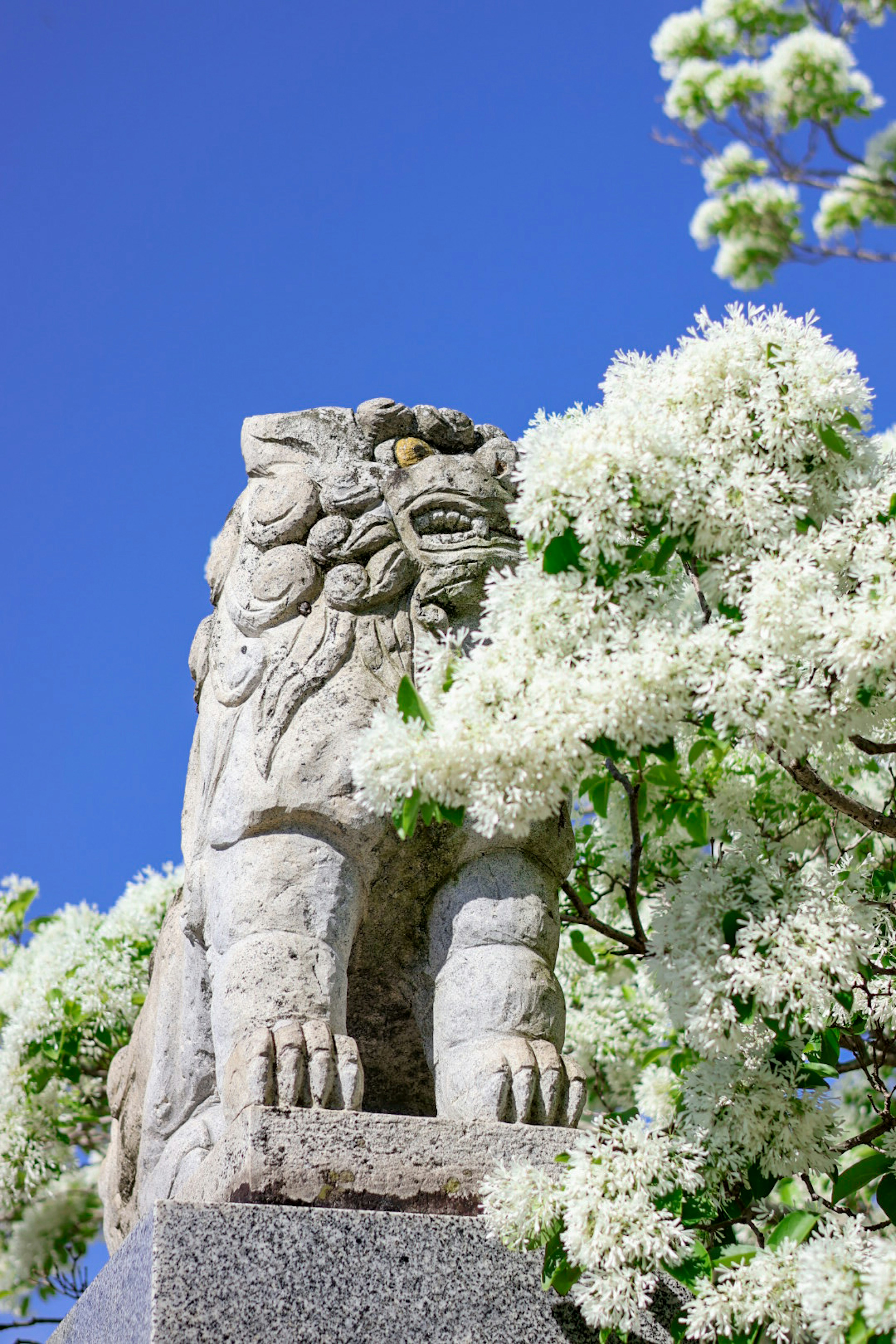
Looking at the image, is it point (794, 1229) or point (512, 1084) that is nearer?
point (794, 1229)

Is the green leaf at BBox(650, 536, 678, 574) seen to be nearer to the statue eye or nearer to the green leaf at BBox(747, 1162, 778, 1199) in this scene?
the green leaf at BBox(747, 1162, 778, 1199)

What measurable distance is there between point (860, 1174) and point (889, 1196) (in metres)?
0.13

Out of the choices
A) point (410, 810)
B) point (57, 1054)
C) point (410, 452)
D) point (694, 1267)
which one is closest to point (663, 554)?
point (410, 810)

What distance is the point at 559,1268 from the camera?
2789 mm

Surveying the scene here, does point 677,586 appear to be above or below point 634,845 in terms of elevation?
above

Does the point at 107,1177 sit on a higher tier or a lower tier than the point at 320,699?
lower

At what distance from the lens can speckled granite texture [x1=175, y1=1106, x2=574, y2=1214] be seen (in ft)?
9.70

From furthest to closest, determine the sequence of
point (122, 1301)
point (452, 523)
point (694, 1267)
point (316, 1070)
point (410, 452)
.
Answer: point (410, 452) < point (452, 523) < point (316, 1070) < point (122, 1301) < point (694, 1267)

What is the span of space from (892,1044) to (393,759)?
1.73 metres

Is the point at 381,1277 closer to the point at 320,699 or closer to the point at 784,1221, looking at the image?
the point at 784,1221

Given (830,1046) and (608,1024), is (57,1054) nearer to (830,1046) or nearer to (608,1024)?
(608,1024)

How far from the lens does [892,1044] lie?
3.46m

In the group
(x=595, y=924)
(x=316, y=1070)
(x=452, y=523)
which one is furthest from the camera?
(x=595, y=924)

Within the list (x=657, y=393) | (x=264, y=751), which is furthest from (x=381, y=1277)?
(x=657, y=393)
